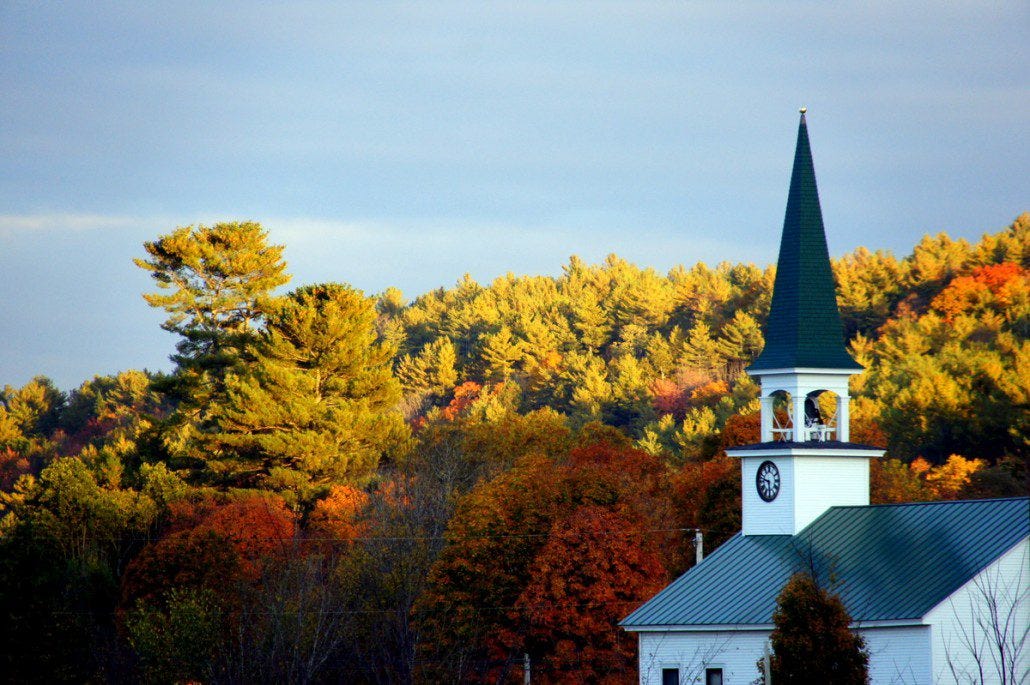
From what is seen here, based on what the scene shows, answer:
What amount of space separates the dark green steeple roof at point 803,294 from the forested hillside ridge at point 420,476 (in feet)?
31.2

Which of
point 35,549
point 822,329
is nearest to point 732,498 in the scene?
point 822,329

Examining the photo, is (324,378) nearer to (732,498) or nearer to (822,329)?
(732,498)

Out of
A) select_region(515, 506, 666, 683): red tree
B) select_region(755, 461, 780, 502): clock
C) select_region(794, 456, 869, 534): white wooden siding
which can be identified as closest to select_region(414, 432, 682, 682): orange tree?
select_region(515, 506, 666, 683): red tree

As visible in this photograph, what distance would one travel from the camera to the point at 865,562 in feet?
133

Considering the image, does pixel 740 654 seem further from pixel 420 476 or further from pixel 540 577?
pixel 420 476

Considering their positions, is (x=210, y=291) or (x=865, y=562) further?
(x=210, y=291)

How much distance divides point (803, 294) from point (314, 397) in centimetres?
4415

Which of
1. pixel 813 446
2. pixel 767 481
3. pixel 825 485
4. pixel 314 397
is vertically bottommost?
pixel 825 485

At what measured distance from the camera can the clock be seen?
143 feet

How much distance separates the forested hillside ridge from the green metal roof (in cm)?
685

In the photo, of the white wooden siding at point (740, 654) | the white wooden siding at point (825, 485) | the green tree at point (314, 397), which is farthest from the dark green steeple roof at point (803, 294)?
the green tree at point (314, 397)

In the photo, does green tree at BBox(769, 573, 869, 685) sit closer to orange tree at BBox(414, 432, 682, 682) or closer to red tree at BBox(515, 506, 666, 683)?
orange tree at BBox(414, 432, 682, 682)

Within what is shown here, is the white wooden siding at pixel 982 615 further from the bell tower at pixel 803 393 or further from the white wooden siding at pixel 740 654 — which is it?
the bell tower at pixel 803 393

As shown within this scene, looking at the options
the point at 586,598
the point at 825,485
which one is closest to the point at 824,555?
the point at 825,485
